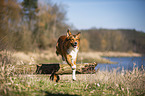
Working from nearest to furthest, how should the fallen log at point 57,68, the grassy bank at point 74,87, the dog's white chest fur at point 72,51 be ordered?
the grassy bank at point 74,87 → the dog's white chest fur at point 72,51 → the fallen log at point 57,68

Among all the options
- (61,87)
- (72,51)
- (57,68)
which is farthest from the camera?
(57,68)

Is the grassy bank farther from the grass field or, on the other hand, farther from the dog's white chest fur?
the dog's white chest fur

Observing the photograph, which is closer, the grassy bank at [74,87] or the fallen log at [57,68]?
the grassy bank at [74,87]

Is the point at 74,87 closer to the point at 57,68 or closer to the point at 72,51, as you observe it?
the point at 57,68

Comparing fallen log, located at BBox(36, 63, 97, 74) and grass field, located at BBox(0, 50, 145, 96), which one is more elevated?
fallen log, located at BBox(36, 63, 97, 74)

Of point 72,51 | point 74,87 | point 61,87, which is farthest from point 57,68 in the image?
point 72,51

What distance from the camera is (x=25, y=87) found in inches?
183

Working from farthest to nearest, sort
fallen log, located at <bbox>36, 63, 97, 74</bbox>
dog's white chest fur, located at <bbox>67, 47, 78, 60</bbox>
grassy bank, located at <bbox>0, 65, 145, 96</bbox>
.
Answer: fallen log, located at <bbox>36, 63, 97, 74</bbox> < dog's white chest fur, located at <bbox>67, 47, 78, 60</bbox> < grassy bank, located at <bbox>0, 65, 145, 96</bbox>

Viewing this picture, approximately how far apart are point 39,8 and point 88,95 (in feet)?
88.3

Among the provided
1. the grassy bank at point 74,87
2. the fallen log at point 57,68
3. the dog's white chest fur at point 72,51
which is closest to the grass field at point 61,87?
the grassy bank at point 74,87

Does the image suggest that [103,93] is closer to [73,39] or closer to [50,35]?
[73,39]

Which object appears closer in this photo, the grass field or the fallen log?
the grass field

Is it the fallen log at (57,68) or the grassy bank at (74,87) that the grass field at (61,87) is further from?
the fallen log at (57,68)

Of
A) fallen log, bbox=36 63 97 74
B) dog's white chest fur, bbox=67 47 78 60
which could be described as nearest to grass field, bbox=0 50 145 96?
fallen log, bbox=36 63 97 74
